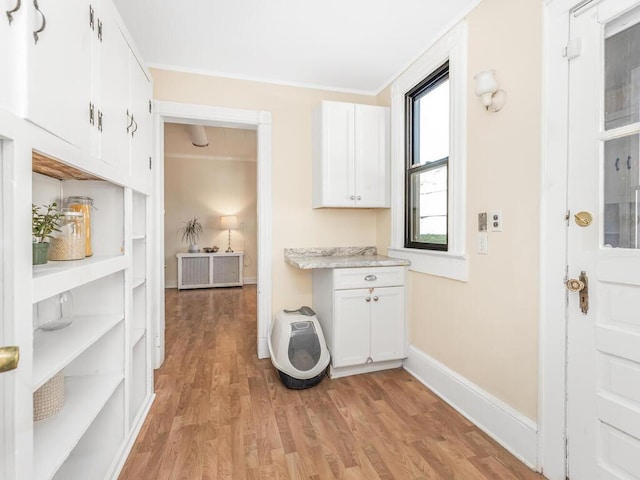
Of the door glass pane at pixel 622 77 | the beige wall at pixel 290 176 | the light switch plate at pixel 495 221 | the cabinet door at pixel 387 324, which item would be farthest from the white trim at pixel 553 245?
the beige wall at pixel 290 176

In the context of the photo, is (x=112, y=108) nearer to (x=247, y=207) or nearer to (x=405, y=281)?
(x=405, y=281)

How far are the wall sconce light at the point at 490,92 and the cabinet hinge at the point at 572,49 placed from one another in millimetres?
328

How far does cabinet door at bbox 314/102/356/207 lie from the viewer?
273 centimetres

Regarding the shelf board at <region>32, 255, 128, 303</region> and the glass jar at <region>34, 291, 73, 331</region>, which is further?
the glass jar at <region>34, 291, 73, 331</region>

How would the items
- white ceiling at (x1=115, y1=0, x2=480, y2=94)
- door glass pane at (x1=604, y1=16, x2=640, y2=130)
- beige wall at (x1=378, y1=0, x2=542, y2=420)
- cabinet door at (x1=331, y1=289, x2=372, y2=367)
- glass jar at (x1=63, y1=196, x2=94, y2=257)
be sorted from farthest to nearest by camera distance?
cabinet door at (x1=331, y1=289, x2=372, y2=367)
white ceiling at (x1=115, y1=0, x2=480, y2=94)
beige wall at (x1=378, y1=0, x2=542, y2=420)
glass jar at (x1=63, y1=196, x2=94, y2=257)
door glass pane at (x1=604, y1=16, x2=640, y2=130)

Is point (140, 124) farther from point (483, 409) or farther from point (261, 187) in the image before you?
point (483, 409)

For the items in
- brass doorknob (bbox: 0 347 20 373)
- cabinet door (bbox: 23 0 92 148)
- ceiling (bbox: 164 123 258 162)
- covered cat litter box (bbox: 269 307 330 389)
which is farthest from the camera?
ceiling (bbox: 164 123 258 162)

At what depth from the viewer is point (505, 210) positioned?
173 cm

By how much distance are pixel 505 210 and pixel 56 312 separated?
2361mm

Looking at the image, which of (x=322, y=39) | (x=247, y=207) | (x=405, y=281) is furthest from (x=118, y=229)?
(x=247, y=207)

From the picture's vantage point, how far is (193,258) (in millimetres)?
6219

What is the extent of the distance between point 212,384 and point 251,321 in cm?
167

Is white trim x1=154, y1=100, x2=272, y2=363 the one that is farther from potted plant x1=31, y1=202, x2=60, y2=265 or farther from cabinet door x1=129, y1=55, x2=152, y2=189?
potted plant x1=31, y1=202, x2=60, y2=265

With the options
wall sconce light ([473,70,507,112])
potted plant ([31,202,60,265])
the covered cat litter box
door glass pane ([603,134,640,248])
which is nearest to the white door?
door glass pane ([603,134,640,248])
